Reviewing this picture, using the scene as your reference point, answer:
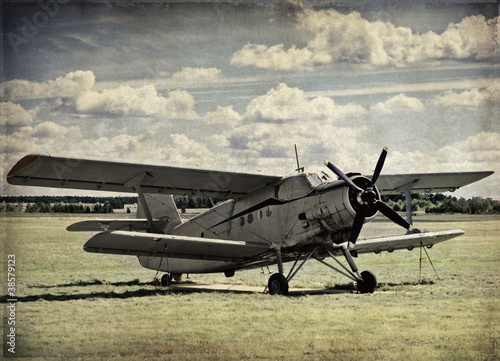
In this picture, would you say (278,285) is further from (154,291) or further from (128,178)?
(128,178)

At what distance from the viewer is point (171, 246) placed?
1325 centimetres

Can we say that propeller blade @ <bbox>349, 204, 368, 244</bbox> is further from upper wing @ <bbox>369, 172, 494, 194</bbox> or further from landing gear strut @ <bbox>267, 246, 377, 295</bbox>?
upper wing @ <bbox>369, 172, 494, 194</bbox>

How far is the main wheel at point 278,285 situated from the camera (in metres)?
12.8

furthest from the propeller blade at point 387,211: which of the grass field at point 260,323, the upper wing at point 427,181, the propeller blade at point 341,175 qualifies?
the upper wing at point 427,181

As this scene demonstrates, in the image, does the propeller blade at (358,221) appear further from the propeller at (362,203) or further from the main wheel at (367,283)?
the main wheel at (367,283)

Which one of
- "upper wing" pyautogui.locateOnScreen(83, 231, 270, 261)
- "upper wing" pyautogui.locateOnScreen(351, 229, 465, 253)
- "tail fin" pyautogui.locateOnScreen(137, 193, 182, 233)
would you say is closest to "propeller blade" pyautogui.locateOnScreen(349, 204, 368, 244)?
"upper wing" pyautogui.locateOnScreen(83, 231, 270, 261)

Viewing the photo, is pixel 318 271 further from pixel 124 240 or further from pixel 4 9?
pixel 4 9

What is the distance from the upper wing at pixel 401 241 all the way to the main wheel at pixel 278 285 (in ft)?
9.35

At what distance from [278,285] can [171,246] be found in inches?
106

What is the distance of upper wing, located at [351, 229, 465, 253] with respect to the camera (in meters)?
15.1

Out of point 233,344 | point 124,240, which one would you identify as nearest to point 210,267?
point 124,240

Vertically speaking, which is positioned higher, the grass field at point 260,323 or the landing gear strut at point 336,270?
the landing gear strut at point 336,270

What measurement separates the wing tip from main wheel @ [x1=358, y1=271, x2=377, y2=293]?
26.0 feet

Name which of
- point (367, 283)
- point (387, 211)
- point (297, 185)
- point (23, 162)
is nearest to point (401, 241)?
point (367, 283)
